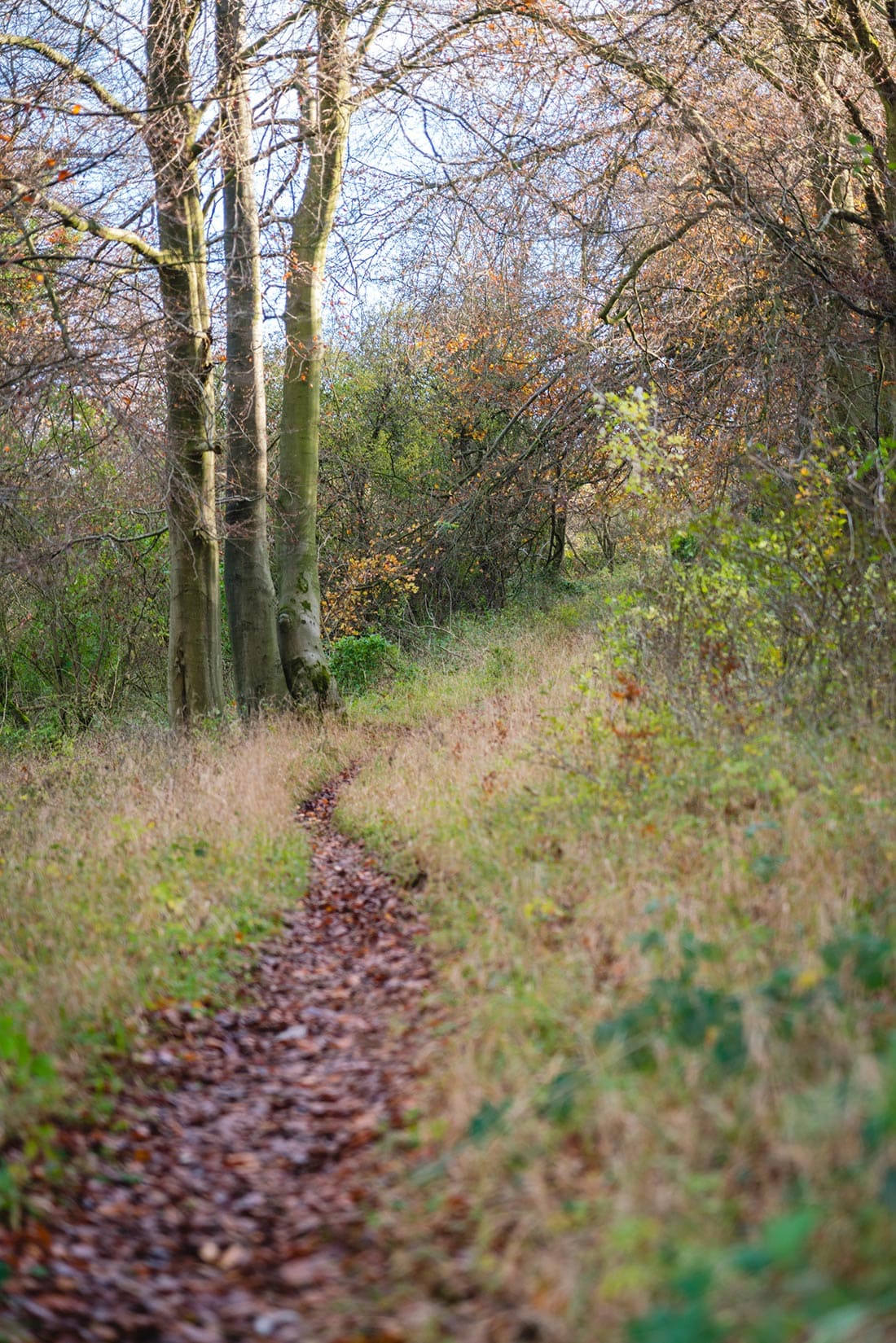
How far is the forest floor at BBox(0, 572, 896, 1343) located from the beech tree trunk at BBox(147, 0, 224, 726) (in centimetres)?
418

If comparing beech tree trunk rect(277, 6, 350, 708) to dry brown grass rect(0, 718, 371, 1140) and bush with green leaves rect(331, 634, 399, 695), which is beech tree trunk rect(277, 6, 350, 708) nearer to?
bush with green leaves rect(331, 634, 399, 695)

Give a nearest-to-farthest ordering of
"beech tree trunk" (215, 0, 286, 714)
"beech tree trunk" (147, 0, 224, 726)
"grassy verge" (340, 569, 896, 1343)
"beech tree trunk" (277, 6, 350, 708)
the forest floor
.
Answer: "grassy verge" (340, 569, 896, 1343), the forest floor, "beech tree trunk" (147, 0, 224, 726), "beech tree trunk" (215, 0, 286, 714), "beech tree trunk" (277, 6, 350, 708)

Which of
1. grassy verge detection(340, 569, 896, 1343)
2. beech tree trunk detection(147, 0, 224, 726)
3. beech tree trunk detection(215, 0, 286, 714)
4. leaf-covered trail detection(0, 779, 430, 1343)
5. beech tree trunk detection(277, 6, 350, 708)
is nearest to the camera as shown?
grassy verge detection(340, 569, 896, 1343)

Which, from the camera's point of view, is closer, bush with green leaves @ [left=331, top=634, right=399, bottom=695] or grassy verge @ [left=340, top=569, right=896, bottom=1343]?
grassy verge @ [left=340, top=569, right=896, bottom=1343]

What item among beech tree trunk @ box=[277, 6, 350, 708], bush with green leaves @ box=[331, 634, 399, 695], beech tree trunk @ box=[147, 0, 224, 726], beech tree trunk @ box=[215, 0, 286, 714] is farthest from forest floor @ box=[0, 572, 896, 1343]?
bush with green leaves @ box=[331, 634, 399, 695]

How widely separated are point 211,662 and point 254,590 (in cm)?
140

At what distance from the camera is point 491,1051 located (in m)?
4.36

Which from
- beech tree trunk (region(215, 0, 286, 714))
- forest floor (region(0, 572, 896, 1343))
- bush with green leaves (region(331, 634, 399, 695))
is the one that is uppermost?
beech tree trunk (region(215, 0, 286, 714))

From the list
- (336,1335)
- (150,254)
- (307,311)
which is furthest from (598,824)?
(307,311)

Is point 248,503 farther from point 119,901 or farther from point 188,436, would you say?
point 119,901

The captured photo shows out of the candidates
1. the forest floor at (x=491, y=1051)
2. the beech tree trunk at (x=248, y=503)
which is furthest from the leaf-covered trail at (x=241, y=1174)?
the beech tree trunk at (x=248, y=503)

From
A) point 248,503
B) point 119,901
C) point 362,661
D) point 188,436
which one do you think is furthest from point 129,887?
point 362,661

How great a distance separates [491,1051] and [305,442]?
11.6 m

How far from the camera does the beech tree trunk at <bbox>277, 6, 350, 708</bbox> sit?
14227mm
